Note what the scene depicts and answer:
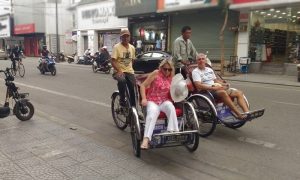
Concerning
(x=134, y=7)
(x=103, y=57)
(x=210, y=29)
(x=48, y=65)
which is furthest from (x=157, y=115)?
(x=134, y=7)

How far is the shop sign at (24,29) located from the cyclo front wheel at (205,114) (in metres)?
41.4

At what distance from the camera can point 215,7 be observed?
2020cm

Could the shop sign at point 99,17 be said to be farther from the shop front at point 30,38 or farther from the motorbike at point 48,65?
the motorbike at point 48,65

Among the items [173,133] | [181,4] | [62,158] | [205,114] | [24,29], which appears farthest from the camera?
[24,29]

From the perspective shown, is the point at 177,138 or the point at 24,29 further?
the point at 24,29

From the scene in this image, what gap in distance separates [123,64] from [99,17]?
26.4 m

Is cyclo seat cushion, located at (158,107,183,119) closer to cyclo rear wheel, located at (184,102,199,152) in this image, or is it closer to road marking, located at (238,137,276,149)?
cyclo rear wheel, located at (184,102,199,152)

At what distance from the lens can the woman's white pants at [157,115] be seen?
4887 mm

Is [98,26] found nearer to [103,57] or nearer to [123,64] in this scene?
[103,57]

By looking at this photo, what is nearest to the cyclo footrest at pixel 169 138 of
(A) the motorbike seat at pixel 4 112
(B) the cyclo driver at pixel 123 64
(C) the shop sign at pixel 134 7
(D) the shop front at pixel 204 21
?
(B) the cyclo driver at pixel 123 64

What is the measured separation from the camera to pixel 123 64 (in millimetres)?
6547

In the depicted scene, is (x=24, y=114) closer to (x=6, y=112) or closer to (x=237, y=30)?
(x=6, y=112)

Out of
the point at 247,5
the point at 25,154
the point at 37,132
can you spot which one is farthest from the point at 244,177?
the point at 247,5

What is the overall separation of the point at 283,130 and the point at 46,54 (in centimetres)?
1431
